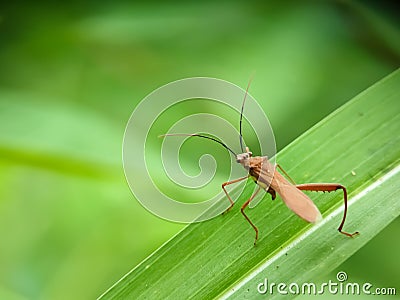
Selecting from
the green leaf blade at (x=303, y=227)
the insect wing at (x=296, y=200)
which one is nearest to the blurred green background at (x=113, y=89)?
the green leaf blade at (x=303, y=227)

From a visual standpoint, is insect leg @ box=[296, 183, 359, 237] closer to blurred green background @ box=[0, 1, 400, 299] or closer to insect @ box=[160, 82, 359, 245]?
insect @ box=[160, 82, 359, 245]

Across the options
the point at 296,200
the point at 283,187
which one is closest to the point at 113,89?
the point at 283,187

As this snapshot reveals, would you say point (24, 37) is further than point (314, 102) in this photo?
Yes

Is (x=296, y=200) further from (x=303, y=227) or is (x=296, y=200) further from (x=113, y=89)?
(x=113, y=89)

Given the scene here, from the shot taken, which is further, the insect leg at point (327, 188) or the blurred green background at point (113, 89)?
the blurred green background at point (113, 89)

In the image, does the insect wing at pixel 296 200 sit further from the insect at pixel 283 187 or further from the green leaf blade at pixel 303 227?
the green leaf blade at pixel 303 227

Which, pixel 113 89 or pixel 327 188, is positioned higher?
pixel 113 89

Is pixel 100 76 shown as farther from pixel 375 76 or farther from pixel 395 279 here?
pixel 395 279

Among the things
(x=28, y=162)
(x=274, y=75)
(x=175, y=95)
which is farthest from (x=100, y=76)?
(x=274, y=75)
